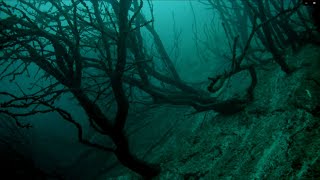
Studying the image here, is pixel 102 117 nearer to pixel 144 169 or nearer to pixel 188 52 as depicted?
pixel 144 169

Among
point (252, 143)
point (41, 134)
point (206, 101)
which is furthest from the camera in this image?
point (41, 134)

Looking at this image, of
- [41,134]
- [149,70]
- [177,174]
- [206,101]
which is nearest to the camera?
[177,174]

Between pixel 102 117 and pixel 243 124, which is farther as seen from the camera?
pixel 243 124

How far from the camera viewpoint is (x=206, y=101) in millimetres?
4785

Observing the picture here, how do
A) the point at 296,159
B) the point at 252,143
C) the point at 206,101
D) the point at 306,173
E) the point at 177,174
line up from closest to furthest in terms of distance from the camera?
the point at 306,173 < the point at 296,159 < the point at 252,143 < the point at 177,174 < the point at 206,101

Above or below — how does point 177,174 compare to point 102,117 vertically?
below

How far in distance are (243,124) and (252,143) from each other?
1.78 ft

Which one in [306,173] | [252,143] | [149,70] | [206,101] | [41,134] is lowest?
[306,173]

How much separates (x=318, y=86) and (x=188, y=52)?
850 centimetres

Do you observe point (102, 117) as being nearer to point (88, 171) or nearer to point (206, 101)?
point (206, 101)

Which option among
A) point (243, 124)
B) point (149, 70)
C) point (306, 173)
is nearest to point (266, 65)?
point (243, 124)

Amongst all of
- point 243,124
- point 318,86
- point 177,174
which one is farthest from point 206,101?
point 318,86

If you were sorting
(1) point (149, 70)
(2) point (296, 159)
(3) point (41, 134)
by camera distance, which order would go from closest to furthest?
(2) point (296, 159) → (1) point (149, 70) → (3) point (41, 134)

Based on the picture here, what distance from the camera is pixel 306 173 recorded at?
2.35 m
